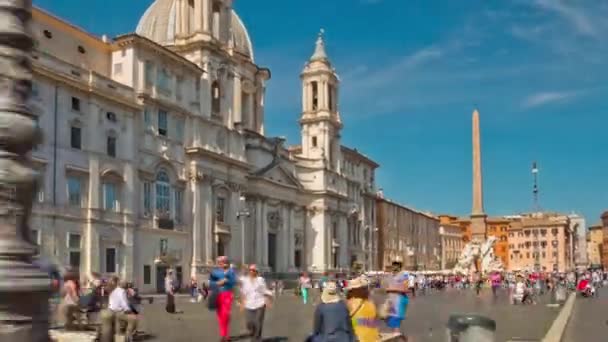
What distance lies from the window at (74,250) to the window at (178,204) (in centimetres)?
874

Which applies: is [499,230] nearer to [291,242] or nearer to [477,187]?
[291,242]

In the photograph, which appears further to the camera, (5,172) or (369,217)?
(369,217)

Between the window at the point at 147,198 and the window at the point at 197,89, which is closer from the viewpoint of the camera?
the window at the point at 147,198

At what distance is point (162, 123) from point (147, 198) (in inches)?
176

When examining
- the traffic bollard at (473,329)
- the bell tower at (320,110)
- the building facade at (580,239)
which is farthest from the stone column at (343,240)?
the building facade at (580,239)

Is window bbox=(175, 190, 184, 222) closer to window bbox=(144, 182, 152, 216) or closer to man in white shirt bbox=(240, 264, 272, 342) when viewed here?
window bbox=(144, 182, 152, 216)

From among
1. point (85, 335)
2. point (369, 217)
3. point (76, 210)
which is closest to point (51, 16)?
point (76, 210)

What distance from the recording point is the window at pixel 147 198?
39719mm

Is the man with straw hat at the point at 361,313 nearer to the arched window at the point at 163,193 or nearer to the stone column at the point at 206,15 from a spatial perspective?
the arched window at the point at 163,193

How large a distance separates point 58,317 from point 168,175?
28.5 m

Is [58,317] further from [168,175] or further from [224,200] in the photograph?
[224,200]

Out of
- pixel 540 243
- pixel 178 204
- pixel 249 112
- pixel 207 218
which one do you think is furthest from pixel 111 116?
pixel 540 243

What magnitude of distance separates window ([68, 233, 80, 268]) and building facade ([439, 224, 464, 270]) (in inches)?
3317

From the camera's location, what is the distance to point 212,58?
47500mm
